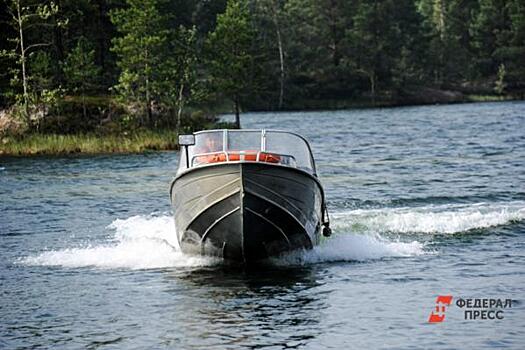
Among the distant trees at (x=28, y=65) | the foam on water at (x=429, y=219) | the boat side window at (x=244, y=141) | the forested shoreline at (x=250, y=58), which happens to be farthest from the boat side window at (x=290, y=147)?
the forested shoreline at (x=250, y=58)

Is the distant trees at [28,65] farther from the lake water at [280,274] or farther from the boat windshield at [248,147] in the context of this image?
the boat windshield at [248,147]

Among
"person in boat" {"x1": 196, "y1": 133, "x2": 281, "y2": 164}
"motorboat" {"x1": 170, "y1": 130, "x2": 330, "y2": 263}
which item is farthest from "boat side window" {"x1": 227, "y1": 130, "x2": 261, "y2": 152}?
"person in boat" {"x1": 196, "y1": 133, "x2": 281, "y2": 164}

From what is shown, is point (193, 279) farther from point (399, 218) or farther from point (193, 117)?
point (193, 117)

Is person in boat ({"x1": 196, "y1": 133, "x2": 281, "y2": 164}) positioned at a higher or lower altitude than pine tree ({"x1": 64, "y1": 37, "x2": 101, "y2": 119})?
lower

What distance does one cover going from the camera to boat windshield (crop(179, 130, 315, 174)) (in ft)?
56.1

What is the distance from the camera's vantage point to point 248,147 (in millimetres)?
17359

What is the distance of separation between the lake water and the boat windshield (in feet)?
6.03

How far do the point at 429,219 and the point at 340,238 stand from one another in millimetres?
3686

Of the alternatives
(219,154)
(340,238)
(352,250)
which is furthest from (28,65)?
(219,154)

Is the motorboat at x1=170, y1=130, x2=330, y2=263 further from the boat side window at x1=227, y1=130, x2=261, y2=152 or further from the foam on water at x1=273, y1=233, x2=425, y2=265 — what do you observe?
the foam on water at x1=273, y1=233, x2=425, y2=265

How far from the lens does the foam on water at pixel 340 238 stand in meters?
19.0

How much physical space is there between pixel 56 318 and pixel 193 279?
2.95 metres

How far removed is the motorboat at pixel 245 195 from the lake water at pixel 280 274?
52 centimetres

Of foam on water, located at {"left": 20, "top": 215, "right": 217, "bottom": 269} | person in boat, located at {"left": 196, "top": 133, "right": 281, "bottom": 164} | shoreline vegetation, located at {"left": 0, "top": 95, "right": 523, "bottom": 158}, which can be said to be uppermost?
person in boat, located at {"left": 196, "top": 133, "right": 281, "bottom": 164}
